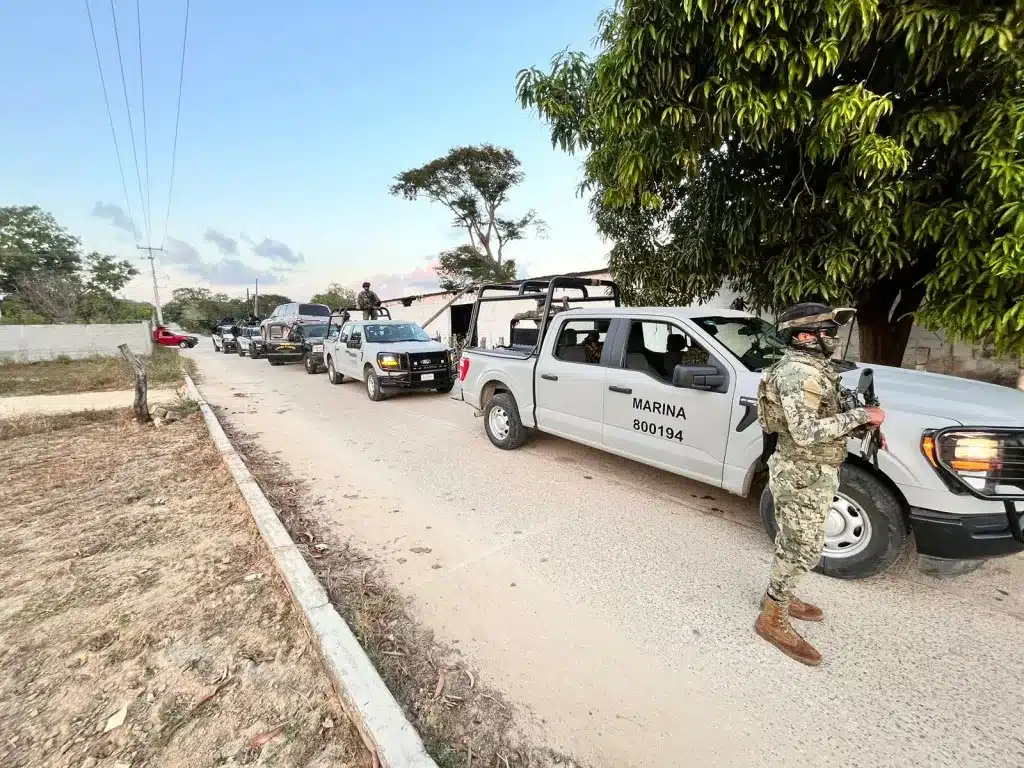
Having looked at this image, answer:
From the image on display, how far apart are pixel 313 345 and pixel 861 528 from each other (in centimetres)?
1473

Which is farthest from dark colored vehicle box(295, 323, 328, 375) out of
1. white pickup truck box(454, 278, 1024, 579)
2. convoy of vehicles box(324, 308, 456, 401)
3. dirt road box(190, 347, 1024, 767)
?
dirt road box(190, 347, 1024, 767)

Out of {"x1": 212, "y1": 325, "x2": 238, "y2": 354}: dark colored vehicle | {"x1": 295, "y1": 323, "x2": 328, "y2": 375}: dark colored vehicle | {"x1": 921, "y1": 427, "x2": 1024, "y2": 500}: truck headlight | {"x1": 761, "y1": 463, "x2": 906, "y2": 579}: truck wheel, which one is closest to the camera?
{"x1": 921, "y1": 427, "x2": 1024, "y2": 500}: truck headlight

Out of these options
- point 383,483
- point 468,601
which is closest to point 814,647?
point 468,601

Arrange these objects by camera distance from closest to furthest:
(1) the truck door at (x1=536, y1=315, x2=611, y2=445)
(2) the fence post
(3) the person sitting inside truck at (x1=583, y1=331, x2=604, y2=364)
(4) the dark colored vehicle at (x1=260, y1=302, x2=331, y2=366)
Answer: (1) the truck door at (x1=536, y1=315, x2=611, y2=445) → (3) the person sitting inside truck at (x1=583, y1=331, x2=604, y2=364) → (2) the fence post → (4) the dark colored vehicle at (x1=260, y1=302, x2=331, y2=366)

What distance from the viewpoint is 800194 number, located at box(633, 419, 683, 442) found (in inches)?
146

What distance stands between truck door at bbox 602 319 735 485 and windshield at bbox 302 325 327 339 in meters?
13.8

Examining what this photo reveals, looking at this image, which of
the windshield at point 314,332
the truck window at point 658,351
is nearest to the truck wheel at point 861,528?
the truck window at point 658,351

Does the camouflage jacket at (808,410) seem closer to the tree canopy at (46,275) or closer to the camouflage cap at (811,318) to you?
the camouflage cap at (811,318)

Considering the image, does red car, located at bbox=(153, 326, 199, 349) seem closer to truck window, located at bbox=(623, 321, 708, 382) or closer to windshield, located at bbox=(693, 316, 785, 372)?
truck window, located at bbox=(623, 321, 708, 382)

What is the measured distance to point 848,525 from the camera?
2.81 metres

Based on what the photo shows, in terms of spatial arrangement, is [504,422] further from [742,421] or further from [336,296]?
[336,296]

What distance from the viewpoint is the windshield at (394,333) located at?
10195 millimetres

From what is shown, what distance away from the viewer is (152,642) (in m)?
2.38

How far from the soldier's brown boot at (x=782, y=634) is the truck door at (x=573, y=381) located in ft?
7.33
